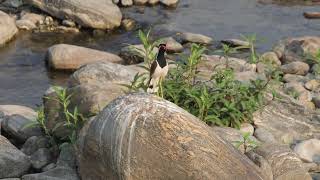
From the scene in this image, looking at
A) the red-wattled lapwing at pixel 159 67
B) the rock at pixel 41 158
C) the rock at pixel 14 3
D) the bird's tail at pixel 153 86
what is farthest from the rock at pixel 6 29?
the red-wattled lapwing at pixel 159 67

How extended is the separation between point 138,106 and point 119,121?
0.26 metres

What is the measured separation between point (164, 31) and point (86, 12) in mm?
2154

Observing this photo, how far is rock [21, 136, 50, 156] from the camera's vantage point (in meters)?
8.21

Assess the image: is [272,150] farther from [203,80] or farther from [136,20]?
[136,20]

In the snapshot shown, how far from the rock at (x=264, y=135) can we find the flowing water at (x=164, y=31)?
196 inches

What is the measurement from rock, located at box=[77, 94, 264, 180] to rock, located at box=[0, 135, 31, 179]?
1.66 m

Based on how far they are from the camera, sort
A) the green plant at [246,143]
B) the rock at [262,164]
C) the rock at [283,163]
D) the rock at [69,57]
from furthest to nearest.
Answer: the rock at [69,57] → the green plant at [246,143] → the rock at [283,163] → the rock at [262,164]

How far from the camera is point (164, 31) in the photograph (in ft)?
53.5

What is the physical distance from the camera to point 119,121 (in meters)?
6.42

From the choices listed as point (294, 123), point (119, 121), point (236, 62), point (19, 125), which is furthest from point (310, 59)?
point (119, 121)

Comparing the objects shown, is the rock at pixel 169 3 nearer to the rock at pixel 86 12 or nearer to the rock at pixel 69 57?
the rock at pixel 86 12

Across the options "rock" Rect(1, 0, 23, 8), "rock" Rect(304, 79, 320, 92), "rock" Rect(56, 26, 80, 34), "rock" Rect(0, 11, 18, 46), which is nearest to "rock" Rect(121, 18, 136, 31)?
"rock" Rect(56, 26, 80, 34)

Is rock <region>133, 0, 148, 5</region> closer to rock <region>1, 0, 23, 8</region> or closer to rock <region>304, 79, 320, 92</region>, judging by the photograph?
rock <region>1, 0, 23, 8</region>

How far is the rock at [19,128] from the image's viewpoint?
870 centimetres
